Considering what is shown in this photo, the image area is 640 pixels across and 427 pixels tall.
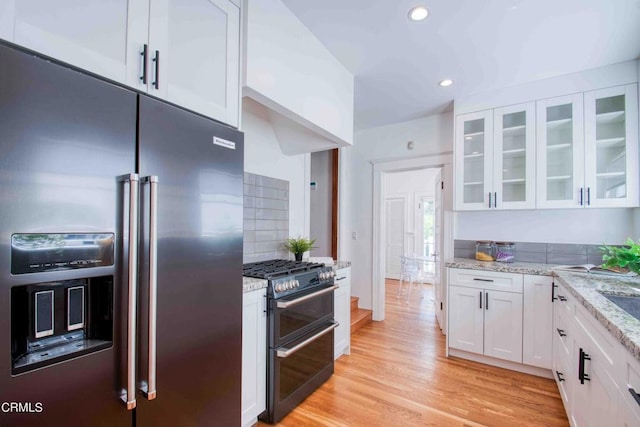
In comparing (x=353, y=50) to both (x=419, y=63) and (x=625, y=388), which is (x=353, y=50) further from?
(x=625, y=388)

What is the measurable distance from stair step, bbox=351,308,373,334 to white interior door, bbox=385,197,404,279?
301 cm

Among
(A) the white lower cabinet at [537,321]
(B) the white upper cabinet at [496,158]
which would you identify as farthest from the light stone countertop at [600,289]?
(B) the white upper cabinet at [496,158]

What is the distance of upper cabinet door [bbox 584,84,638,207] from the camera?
7.95 feet

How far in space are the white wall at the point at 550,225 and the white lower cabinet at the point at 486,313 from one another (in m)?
0.71

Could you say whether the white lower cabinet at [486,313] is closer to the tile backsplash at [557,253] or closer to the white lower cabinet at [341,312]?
the tile backsplash at [557,253]

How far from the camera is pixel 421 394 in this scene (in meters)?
2.23

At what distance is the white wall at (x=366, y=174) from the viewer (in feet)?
12.5

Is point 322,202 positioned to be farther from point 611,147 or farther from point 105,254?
point 105,254

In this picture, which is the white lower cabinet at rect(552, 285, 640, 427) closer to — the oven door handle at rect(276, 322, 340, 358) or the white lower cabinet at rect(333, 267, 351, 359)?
the oven door handle at rect(276, 322, 340, 358)

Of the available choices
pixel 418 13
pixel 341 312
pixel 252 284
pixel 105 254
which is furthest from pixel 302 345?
pixel 418 13

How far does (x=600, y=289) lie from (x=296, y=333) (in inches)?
74.4

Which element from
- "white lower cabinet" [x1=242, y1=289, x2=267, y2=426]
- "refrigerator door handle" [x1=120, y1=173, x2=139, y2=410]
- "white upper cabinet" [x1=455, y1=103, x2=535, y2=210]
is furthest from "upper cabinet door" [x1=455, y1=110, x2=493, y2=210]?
"refrigerator door handle" [x1=120, y1=173, x2=139, y2=410]

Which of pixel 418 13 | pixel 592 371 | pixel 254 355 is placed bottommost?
pixel 254 355

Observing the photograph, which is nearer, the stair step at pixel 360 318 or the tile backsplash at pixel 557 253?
the tile backsplash at pixel 557 253
